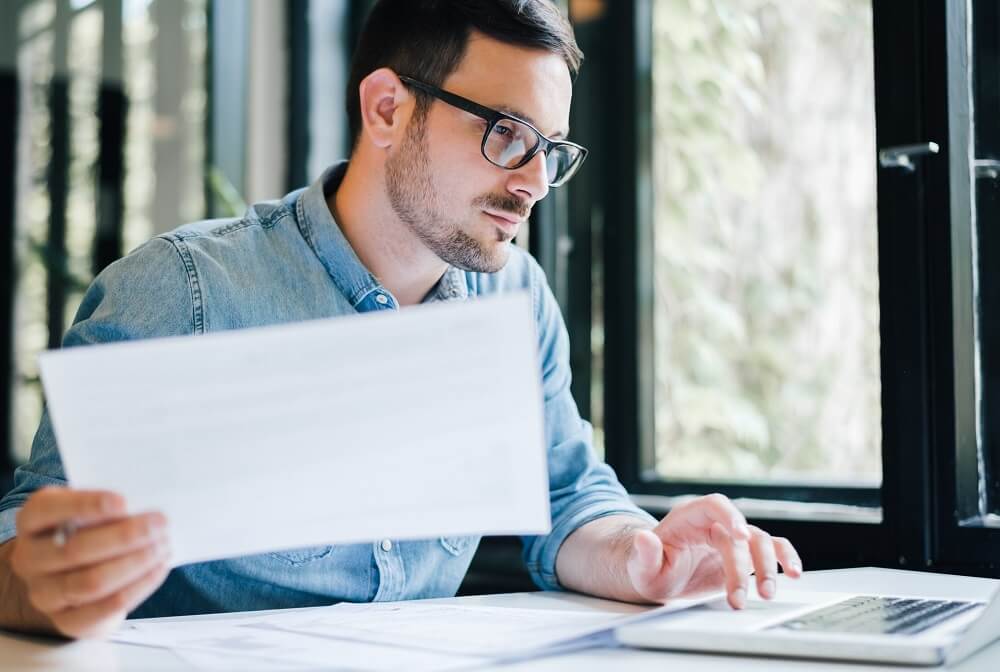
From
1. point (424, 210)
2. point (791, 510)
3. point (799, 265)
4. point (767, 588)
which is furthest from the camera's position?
point (799, 265)

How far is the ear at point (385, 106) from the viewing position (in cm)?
139

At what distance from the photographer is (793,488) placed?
70.4 inches

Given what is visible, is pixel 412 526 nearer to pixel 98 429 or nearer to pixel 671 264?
pixel 98 429

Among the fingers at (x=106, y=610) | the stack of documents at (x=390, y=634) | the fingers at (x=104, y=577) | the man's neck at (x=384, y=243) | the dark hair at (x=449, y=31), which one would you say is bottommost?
the stack of documents at (x=390, y=634)

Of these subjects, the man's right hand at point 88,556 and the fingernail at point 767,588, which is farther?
the fingernail at point 767,588

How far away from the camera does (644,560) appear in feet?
3.39

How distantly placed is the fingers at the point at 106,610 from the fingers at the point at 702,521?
0.50 metres

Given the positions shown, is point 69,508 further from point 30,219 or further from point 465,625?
point 30,219

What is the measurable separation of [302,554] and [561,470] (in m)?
0.37

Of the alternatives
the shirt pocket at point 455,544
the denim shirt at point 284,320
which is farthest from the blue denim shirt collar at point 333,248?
the shirt pocket at point 455,544

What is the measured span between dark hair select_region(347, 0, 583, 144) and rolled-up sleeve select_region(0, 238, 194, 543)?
40 cm

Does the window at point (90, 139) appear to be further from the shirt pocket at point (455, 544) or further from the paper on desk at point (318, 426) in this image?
the paper on desk at point (318, 426)

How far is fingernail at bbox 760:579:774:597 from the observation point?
0.96m

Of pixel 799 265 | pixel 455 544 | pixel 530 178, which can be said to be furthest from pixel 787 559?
pixel 799 265
